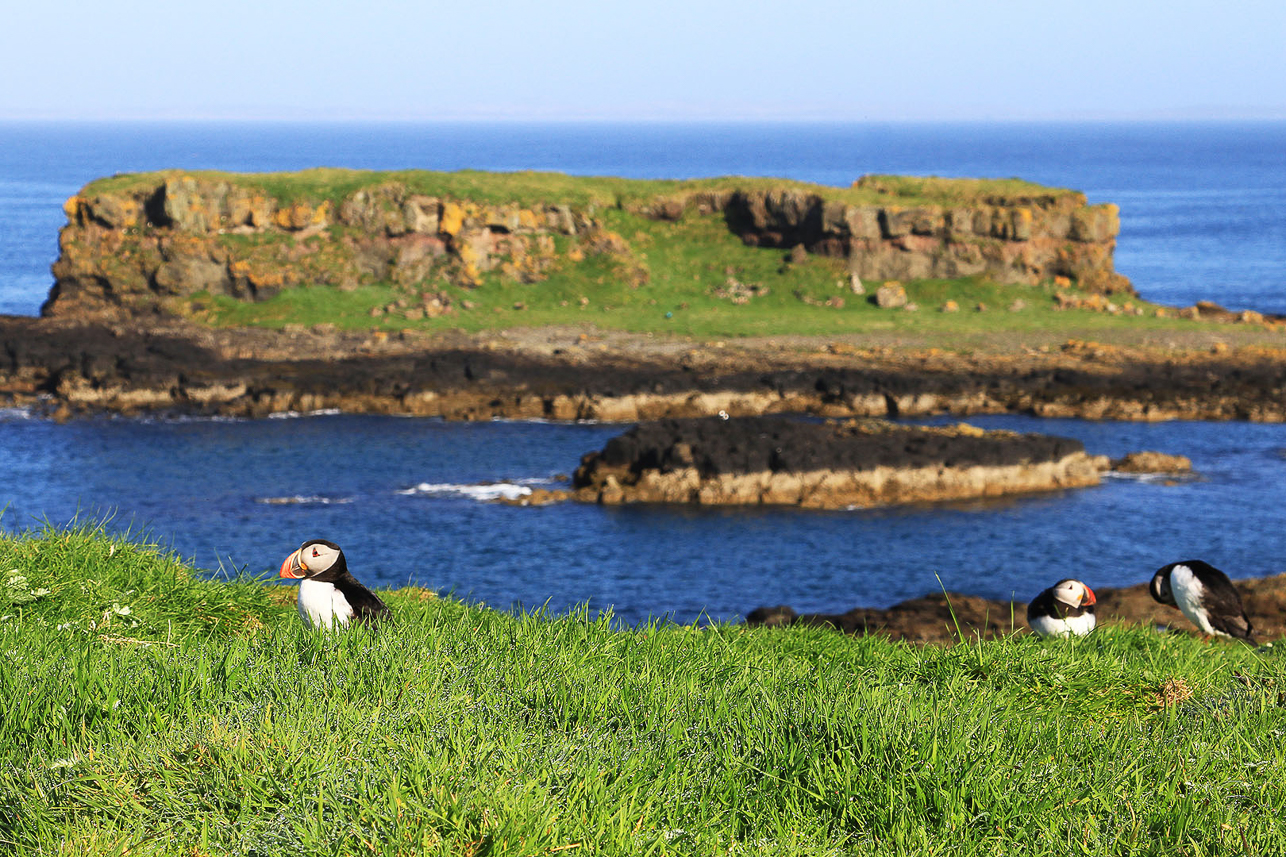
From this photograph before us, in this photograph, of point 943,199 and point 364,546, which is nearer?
point 364,546

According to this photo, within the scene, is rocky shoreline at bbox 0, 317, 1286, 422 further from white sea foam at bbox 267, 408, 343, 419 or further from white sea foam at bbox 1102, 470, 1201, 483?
white sea foam at bbox 1102, 470, 1201, 483

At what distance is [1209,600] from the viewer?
1333 cm

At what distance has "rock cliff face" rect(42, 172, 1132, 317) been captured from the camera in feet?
285

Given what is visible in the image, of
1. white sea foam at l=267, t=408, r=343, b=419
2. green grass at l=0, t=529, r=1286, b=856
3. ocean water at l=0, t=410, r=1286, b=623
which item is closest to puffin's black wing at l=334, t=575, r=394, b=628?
green grass at l=0, t=529, r=1286, b=856

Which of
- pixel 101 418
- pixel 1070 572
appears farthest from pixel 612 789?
pixel 101 418

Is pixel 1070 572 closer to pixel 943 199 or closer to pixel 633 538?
pixel 633 538

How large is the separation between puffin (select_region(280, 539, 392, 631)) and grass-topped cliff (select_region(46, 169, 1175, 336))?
7332 cm

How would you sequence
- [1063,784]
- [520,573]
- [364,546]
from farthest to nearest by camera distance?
[364,546]
[520,573]
[1063,784]

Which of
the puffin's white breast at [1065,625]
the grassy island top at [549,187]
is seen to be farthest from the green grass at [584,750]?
the grassy island top at [549,187]

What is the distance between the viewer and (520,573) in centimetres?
4153

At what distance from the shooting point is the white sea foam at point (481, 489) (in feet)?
169

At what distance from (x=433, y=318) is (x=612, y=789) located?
80397mm

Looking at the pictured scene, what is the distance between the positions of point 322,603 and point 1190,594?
9.07 metres

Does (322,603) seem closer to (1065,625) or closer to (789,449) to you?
(1065,625)
